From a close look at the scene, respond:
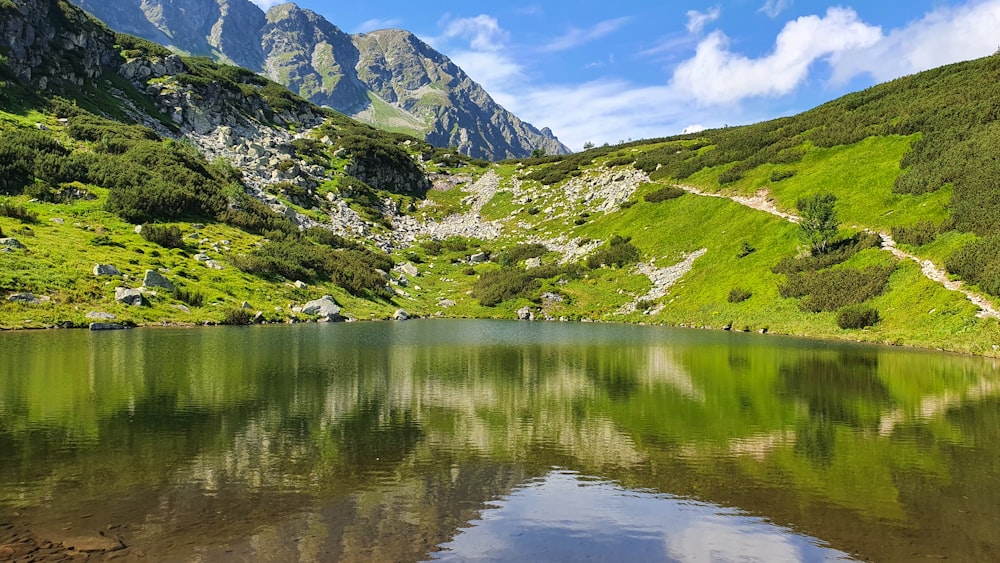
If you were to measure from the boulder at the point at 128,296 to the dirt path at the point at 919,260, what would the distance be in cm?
7635

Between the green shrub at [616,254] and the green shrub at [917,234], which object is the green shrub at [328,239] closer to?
the green shrub at [616,254]

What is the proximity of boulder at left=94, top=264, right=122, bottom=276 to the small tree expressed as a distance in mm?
80666

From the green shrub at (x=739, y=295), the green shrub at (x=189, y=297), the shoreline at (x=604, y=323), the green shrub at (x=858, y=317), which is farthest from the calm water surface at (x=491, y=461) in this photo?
the green shrub at (x=739, y=295)

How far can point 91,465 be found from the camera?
1358 cm

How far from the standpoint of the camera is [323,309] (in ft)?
219

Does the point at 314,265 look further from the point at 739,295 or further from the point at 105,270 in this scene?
the point at 739,295

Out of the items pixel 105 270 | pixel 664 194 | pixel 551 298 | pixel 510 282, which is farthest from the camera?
pixel 664 194

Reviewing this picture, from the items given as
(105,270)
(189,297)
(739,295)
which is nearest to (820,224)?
(739,295)

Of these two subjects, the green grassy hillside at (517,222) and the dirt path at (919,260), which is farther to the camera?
the green grassy hillside at (517,222)

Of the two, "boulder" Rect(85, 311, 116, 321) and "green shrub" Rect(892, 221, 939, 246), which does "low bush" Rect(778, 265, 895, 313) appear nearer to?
"green shrub" Rect(892, 221, 939, 246)

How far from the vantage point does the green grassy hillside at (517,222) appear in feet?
174

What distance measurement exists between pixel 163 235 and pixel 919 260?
88.1m

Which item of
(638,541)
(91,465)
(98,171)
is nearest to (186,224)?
(98,171)

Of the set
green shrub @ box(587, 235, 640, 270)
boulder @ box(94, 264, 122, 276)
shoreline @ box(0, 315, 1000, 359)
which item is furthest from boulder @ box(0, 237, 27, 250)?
green shrub @ box(587, 235, 640, 270)
